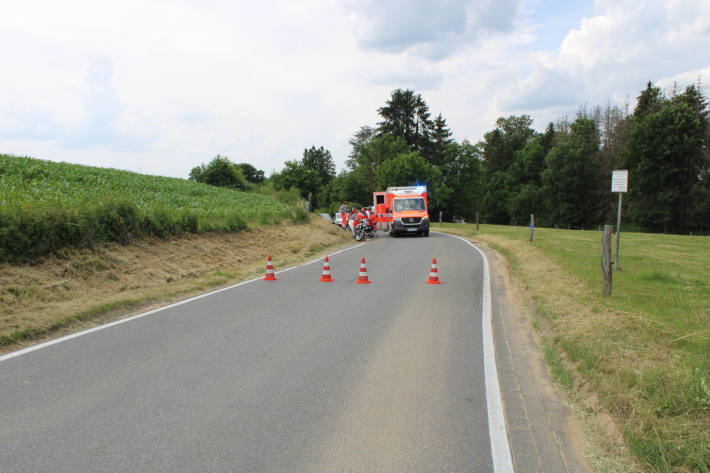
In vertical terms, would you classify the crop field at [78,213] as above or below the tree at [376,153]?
below

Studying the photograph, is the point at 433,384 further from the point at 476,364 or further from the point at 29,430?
the point at 29,430

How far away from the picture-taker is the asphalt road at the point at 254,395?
356 cm

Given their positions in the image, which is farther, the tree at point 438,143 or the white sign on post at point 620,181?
the tree at point 438,143

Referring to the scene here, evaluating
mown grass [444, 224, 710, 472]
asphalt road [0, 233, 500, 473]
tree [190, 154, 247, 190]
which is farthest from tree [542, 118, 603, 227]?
asphalt road [0, 233, 500, 473]

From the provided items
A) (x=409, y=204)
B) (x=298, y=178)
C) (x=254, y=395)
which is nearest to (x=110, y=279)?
(x=254, y=395)

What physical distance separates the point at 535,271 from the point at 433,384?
9165 millimetres

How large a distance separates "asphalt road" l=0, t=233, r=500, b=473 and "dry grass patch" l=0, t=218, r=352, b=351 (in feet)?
2.83

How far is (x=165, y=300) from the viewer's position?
9.61 metres

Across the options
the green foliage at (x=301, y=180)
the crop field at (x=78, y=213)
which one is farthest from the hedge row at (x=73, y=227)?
the green foliage at (x=301, y=180)

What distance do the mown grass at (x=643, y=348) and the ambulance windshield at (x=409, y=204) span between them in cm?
1833

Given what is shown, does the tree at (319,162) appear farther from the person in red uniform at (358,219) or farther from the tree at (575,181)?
the person in red uniform at (358,219)

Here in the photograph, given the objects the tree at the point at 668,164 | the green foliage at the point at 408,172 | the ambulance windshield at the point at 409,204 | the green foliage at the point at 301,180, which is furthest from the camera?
the green foliage at the point at 301,180

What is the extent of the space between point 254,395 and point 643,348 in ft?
14.8

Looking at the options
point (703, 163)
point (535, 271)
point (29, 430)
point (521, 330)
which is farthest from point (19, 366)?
point (703, 163)
